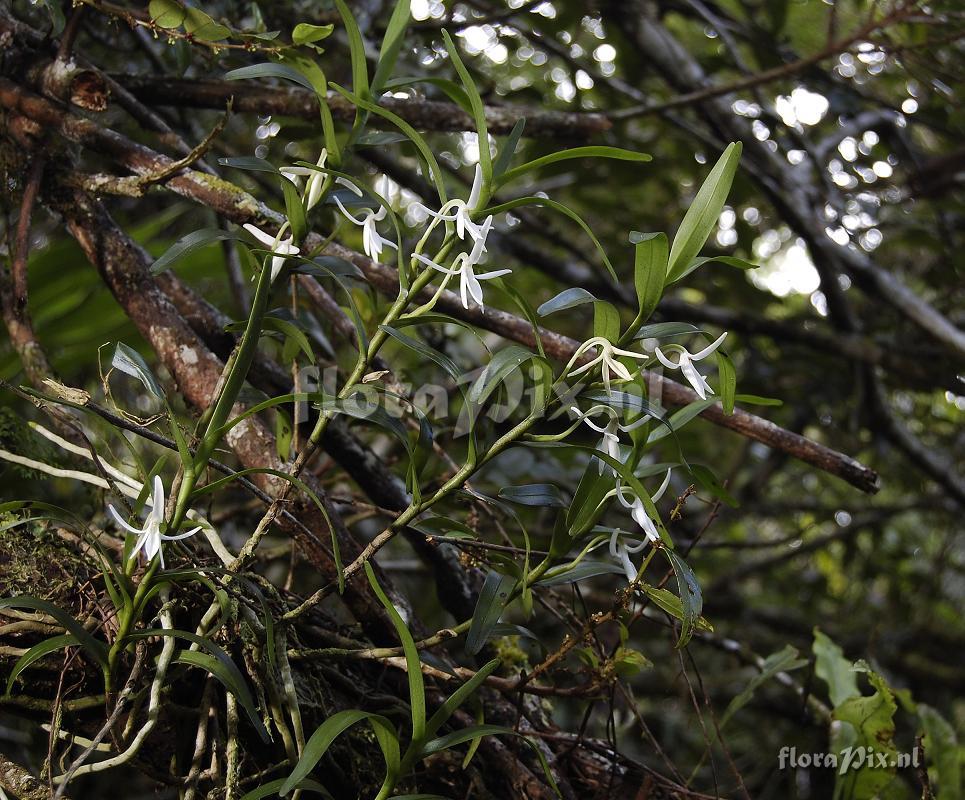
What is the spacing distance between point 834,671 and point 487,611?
663 mm

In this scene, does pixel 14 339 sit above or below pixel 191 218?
above

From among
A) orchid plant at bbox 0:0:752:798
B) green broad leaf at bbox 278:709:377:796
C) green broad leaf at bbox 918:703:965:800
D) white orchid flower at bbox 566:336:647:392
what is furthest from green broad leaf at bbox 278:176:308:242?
green broad leaf at bbox 918:703:965:800

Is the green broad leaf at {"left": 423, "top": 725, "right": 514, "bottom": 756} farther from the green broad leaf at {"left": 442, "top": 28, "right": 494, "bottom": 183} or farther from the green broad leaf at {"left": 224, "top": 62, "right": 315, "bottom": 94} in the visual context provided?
the green broad leaf at {"left": 224, "top": 62, "right": 315, "bottom": 94}

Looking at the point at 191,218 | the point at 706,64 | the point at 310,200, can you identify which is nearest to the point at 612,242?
the point at 706,64

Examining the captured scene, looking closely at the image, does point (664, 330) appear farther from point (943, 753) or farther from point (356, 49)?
point (943, 753)

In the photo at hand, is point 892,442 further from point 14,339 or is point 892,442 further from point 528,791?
point 14,339

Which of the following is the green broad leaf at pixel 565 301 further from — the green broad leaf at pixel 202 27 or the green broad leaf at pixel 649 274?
the green broad leaf at pixel 202 27

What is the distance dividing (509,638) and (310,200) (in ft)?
1.64

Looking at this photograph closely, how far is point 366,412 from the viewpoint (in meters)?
0.55

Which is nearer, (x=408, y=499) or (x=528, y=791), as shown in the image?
(x=528, y=791)

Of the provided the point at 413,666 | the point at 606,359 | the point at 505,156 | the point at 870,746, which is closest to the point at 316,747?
the point at 413,666

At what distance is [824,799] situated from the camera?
181 cm

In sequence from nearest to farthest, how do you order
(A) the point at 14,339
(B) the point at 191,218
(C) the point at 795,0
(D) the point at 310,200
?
(D) the point at 310,200, (A) the point at 14,339, (B) the point at 191,218, (C) the point at 795,0

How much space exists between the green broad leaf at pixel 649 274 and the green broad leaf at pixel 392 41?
23cm
